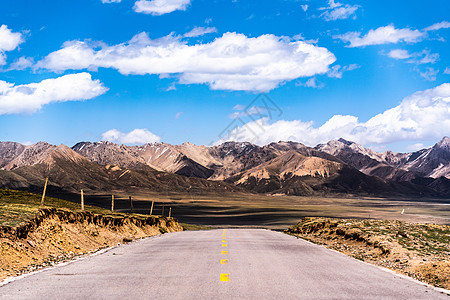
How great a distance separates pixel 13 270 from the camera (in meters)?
15.4

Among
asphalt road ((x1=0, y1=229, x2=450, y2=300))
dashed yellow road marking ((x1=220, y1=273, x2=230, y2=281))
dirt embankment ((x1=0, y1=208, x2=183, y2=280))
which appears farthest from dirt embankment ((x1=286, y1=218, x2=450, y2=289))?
dirt embankment ((x1=0, y1=208, x2=183, y2=280))

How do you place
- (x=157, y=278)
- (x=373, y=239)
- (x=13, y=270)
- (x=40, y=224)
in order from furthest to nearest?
(x=373, y=239) → (x=40, y=224) → (x=13, y=270) → (x=157, y=278)

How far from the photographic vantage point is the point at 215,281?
12109 millimetres

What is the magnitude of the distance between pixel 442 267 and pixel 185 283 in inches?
371

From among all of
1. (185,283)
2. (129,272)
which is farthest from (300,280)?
(129,272)

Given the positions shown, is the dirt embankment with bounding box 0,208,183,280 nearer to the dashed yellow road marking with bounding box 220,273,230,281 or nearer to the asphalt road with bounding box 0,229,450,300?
the asphalt road with bounding box 0,229,450,300

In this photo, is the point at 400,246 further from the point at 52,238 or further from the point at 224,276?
the point at 52,238

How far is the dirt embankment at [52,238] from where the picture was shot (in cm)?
1719

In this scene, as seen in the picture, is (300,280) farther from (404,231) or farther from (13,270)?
(404,231)

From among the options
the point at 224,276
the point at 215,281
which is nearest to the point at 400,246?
the point at 224,276

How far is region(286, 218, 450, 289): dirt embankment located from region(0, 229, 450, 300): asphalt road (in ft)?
6.80

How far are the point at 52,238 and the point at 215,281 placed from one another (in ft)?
44.4

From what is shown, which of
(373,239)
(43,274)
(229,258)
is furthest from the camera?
(373,239)

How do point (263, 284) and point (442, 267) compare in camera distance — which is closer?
point (263, 284)
